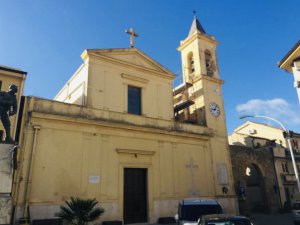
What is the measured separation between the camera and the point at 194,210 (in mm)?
10555

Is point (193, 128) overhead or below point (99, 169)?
overhead

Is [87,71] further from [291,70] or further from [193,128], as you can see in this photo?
[291,70]

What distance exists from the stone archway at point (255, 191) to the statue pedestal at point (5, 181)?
21024 mm

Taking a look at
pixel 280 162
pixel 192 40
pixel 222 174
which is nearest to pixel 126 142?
pixel 222 174

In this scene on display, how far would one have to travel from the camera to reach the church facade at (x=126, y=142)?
559 inches

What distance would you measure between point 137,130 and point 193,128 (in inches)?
198

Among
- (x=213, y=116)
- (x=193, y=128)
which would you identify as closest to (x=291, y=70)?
(x=193, y=128)

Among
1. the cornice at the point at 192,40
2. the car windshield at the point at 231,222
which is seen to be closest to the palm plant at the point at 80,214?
the car windshield at the point at 231,222

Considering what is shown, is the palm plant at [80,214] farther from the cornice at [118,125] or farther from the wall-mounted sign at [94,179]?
the cornice at [118,125]

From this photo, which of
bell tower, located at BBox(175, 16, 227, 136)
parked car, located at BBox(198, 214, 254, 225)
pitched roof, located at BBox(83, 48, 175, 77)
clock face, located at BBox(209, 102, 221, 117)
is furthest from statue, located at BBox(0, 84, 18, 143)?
clock face, located at BBox(209, 102, 221, 117)

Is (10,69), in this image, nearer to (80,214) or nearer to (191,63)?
(80,214)

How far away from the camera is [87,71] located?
17.7 meters

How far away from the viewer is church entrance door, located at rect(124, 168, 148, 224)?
16.5 metres

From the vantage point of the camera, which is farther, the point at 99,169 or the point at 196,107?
the point at 196,107
